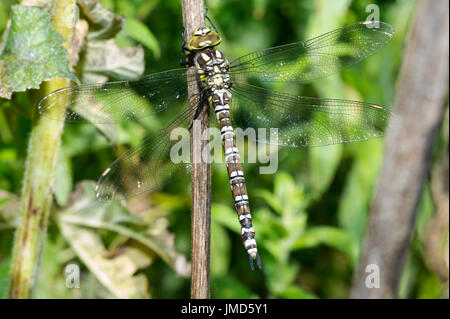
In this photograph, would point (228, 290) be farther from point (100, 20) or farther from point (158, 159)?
point (100, 20)

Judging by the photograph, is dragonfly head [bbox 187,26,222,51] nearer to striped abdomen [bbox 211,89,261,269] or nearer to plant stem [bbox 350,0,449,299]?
striped abdomen [bbox 211,89,261,269]

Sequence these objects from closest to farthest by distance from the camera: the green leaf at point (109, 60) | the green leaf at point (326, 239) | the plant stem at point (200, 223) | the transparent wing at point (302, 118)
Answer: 1. the plant stem at point (200, 223)
2. the green leaf at point (109, 60)
3. the transparent wing at point (302, 118)
4. the green leaf at point (326, 239)

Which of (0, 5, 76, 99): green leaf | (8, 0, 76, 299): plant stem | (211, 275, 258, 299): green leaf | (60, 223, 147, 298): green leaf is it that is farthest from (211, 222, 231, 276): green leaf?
(0, 5, 76, 99): green leaf

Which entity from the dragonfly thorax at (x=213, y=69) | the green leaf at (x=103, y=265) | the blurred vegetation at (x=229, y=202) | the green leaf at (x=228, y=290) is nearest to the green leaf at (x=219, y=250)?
the blurred vegetation at (x=229, y=202)

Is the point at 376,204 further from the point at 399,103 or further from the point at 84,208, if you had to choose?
the point at 84,208

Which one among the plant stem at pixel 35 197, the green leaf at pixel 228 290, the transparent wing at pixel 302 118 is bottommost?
the green leaf at pixel 228 290

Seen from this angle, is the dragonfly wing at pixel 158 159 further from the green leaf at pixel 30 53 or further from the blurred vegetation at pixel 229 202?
the green leaf at pixel 30 53
